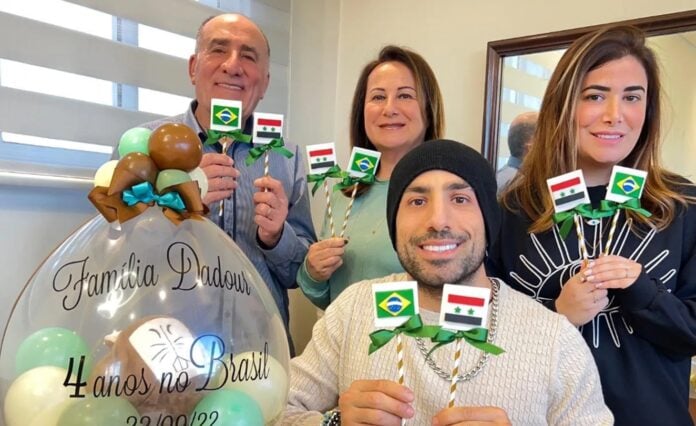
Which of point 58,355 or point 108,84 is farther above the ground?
point 108,84

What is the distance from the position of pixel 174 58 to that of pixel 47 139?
500 millimetres

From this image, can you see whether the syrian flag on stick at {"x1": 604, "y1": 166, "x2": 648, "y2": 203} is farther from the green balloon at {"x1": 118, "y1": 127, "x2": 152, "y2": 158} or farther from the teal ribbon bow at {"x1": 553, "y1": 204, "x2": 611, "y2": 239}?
the green balloon at {"x1": 118, "y1": 127, "x2": 152, "y2": 158}

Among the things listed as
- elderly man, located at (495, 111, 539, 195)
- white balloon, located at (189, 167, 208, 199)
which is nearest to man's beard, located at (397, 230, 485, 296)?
white balloon, located at (189, 167, 208, 199)

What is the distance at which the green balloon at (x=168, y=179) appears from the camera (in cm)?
70

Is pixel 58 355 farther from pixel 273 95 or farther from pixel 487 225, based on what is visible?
pixel 273 95

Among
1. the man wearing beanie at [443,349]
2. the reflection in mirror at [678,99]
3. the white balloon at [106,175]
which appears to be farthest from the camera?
the reflection in mirror at [678,99]

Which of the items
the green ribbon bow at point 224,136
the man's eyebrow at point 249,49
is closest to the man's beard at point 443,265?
the green ribbon bow at point 224,136

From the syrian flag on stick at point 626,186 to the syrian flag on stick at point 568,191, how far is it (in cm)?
6

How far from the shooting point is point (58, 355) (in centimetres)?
65

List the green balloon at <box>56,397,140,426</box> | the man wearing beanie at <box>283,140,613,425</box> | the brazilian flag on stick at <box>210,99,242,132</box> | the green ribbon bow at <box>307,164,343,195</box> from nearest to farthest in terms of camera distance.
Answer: the green balloon at <box>56,397,140,426</box>
the man wearing beanie at <box>283,140,613,425</box>
the brazilian flag on stick at <box>210,99,242,132</box>
the green ribbon bow at <box>307,164,343,195</box>

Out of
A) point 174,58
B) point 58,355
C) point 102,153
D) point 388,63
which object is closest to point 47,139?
point 102,153

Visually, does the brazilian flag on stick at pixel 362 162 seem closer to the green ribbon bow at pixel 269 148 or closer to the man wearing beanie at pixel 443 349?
the green ribbon bow at pixel 269 148

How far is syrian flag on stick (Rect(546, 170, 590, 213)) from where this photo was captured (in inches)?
43.6

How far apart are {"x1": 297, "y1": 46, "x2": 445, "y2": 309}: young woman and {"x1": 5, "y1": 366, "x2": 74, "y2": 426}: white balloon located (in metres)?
0.77
